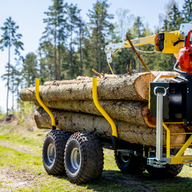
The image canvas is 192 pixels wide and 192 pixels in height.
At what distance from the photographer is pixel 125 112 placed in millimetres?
4883

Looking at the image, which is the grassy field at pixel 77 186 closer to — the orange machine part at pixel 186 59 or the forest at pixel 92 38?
the orange machine part at pixel 186 59

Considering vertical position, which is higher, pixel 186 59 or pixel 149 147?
pixel 186 59

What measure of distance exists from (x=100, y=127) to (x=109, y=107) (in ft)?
2.51

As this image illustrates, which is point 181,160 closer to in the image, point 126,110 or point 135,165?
point 126,110

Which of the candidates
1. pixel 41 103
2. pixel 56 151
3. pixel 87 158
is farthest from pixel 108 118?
pixel 41 103

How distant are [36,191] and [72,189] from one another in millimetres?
749

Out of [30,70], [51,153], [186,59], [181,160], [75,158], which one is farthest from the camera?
[30,70]

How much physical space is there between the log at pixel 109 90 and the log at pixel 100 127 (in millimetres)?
544

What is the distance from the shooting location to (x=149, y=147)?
203 inches

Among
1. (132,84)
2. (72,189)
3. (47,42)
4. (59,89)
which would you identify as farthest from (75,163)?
(47,42)

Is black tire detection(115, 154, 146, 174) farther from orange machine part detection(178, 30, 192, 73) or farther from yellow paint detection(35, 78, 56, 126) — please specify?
orange machine part detection(178, 30, 192, 73)

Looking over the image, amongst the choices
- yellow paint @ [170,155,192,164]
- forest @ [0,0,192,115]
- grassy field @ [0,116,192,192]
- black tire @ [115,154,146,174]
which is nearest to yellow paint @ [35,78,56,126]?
grassy field @ [0,116,192,192]

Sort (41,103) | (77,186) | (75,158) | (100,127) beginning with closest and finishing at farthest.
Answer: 1. (77,186)
2. (100,127)
3. (75,158)
4. (41,103)

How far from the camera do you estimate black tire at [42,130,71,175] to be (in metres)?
6.46
